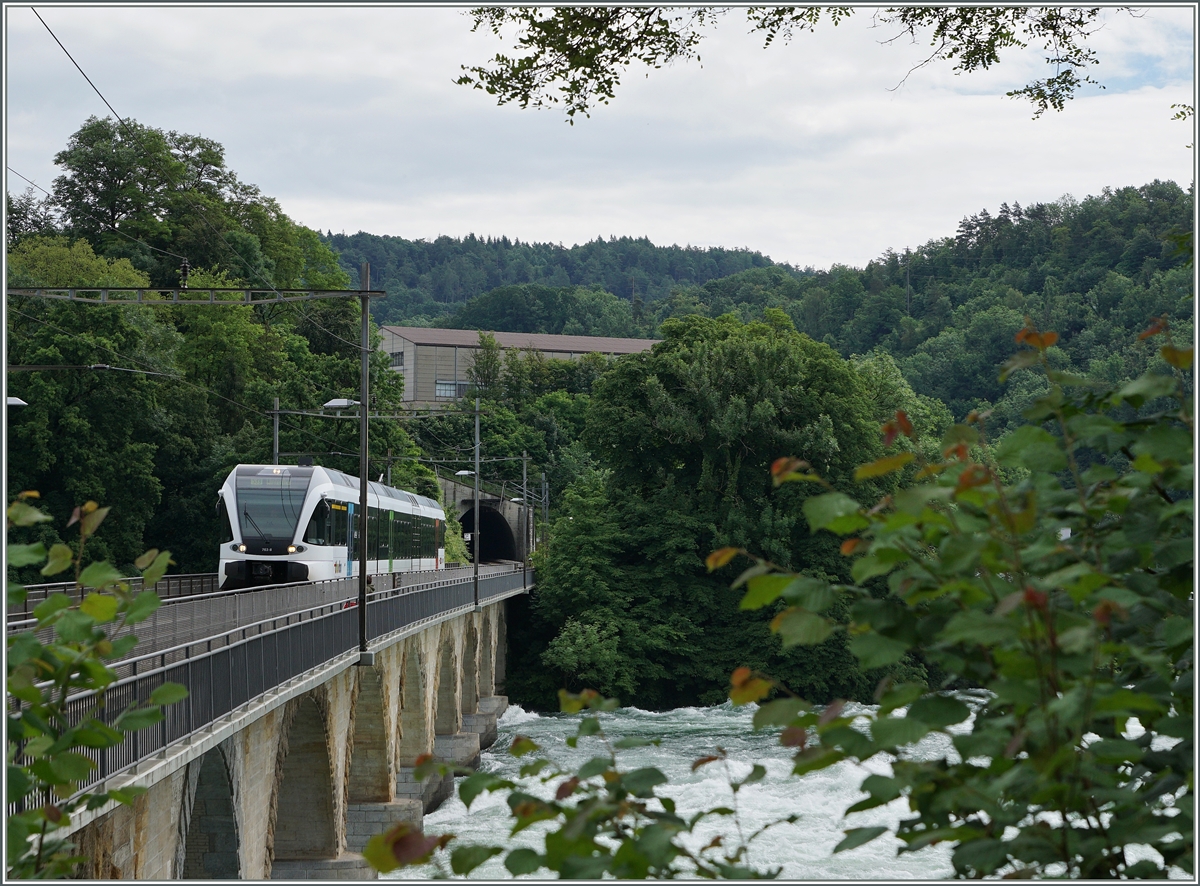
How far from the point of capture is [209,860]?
52.1ft

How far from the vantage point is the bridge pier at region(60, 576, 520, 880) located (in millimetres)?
10984

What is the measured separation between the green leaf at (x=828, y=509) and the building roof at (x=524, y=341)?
111m

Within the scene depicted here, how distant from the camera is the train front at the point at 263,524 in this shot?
2784 centimetres

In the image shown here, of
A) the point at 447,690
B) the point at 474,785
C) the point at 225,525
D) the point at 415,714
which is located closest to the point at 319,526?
the point at 225,525

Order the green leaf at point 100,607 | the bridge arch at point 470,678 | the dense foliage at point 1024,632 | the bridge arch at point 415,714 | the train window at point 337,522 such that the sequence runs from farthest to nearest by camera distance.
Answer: the bridge arch at point 470,678 < the bridge arch at point 415,714 < the train window at point 337,522 < the green leaf at point 100,607 < the dense foliage at point 1024,632

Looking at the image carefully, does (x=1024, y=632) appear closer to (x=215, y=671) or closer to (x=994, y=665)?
(x=994, y=665)

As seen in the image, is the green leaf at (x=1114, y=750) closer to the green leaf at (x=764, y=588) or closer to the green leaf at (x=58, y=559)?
the green leaf at (x=764, y=588)

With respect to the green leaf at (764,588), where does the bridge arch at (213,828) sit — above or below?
below

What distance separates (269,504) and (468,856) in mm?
25549

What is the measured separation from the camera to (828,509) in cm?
319

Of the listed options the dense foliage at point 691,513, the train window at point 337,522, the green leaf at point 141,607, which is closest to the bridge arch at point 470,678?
the dense foliage at point 691,513

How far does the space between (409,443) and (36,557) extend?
189 ft

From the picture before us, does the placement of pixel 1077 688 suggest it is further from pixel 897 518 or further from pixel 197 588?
pixel 197 588

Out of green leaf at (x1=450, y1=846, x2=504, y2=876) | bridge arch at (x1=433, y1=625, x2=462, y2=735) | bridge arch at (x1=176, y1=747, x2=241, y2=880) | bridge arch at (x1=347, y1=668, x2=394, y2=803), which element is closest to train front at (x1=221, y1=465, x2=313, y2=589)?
bridge arch at (x1=347, y1=668, x2=394, y2=803)
